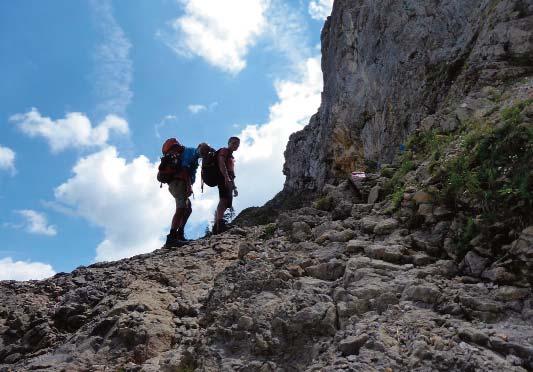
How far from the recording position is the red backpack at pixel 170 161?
11469 mm

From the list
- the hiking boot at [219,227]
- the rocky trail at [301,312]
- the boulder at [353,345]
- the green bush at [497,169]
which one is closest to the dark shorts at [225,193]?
the hiking boot at [219,227]

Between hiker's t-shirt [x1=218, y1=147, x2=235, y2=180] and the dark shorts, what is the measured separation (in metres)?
0.31

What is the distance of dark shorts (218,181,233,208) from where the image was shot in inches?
459

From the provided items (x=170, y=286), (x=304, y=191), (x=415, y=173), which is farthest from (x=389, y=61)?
(x=170, y=286)

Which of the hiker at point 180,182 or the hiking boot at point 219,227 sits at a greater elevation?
the hiker at point 180,182

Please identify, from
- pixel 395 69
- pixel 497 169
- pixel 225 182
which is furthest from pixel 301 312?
pixel 395 69

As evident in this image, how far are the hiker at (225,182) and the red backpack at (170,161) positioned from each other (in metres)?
0.98

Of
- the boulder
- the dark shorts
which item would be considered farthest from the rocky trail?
the dark shorts

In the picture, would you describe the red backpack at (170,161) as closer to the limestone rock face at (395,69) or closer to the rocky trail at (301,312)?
the rocky trail at (301,312)

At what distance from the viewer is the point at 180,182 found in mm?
11633

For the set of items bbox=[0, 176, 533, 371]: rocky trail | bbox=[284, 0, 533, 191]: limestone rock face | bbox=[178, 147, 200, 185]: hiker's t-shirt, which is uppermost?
bbox=[284, 0, 533, 191]: limestone rock face

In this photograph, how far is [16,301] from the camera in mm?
9281

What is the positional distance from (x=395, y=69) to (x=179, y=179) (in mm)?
9993

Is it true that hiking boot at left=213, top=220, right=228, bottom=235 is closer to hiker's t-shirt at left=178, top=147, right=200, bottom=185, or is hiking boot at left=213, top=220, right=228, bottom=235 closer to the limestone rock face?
hiker's t-shirt at left=178, top=147, right=200, bottom=185
